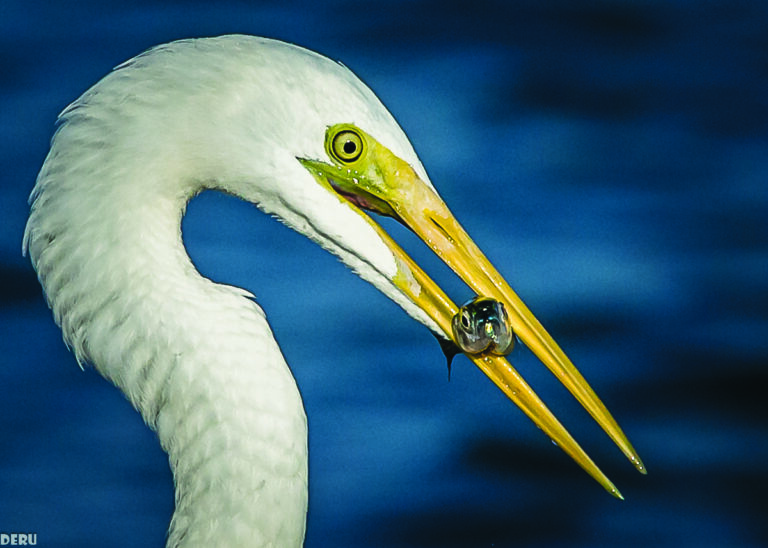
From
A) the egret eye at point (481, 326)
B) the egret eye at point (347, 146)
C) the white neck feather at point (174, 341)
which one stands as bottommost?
the white neck feather at point (174, 341)

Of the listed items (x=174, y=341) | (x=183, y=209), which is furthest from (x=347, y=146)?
(x=174, y=341)

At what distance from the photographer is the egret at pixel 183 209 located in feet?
6.35

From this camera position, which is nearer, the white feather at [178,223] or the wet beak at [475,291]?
the white feather at [178,223]

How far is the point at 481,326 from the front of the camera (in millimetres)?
2025

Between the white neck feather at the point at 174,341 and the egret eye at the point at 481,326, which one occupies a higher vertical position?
the egret eye at the point at 481,326

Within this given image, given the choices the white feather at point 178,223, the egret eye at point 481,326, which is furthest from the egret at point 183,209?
the egret eye at point 481,326

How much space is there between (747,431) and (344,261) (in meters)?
2.84

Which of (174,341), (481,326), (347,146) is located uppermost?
(347,146)

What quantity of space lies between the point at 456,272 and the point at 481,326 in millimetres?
132

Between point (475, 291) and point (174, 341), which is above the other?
point (475, 291)

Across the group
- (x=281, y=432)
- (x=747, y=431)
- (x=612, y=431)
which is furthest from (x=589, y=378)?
(x=281, y=432)

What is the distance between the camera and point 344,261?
211 cm

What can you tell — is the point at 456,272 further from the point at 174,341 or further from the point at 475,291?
the point at 174,341

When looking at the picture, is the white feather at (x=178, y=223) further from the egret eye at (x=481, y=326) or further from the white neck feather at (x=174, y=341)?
the egret eye at (x=481, y=326)
